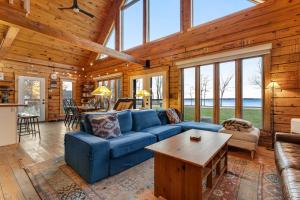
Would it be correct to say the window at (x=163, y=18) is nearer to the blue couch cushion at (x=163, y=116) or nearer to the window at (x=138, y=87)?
the window at (x=138, y=87)

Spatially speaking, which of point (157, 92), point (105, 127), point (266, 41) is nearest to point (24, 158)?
point (105, 127)

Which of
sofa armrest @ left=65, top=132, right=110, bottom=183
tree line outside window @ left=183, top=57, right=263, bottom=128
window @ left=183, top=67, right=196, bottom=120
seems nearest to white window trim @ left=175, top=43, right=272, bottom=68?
tree line outside window @ left=183, top=57, right=263, bottom=128

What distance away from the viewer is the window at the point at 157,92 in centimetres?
573

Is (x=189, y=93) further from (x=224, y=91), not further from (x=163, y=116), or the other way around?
(x=163, y=116)

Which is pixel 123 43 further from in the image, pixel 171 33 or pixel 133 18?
pixel 171 33

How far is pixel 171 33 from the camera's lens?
17.7 feet

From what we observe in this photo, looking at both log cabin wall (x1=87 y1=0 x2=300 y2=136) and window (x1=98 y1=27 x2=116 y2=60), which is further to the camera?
window (x1=98 y1=27 x2=116 y2=60)

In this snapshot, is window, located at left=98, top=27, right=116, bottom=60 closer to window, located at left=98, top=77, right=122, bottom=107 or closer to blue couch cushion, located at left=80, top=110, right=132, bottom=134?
window, located at left=98, top=77, right=122, bottom=107

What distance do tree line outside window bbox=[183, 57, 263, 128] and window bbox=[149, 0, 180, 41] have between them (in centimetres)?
164

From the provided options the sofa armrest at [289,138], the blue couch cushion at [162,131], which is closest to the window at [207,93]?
the blue couch cushion at [162,131]

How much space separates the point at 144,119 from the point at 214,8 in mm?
3723

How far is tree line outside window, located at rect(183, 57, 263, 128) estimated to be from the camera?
3.79m

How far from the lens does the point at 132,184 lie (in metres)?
2.05

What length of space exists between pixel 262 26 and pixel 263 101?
1736 millimetres
